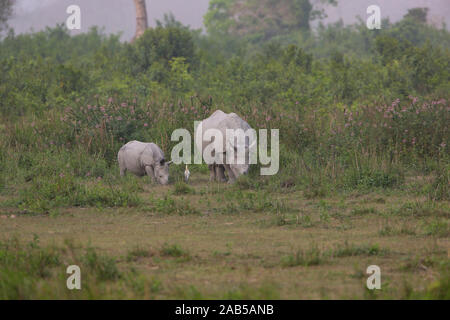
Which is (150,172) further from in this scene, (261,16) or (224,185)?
(261,16)

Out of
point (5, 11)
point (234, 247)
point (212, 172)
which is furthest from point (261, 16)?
point (234, 247)

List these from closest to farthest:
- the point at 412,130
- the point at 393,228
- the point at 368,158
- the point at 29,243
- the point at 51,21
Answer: the point at 29,243 → the point at 393,228 → the point at 368,158 → the point at 412,130 → the point at 51,21

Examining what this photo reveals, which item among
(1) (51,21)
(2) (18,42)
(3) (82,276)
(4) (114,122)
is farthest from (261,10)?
(3) (82,276)

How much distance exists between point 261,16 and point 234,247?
41.4 meters

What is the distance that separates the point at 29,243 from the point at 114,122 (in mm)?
6977

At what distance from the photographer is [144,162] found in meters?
11.9

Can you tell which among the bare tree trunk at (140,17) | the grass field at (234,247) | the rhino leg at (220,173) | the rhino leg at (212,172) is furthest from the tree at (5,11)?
the grass field at (234,247)

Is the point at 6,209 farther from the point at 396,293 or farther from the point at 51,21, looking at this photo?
the point at 51,21

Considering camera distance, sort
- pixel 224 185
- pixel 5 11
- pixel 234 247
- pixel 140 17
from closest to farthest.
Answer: pixel 234 247
pixel 224 185
pixel 140 17
pixel 5 11

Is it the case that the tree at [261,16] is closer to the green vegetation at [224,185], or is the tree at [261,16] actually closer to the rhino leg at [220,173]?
the green vegetation at [224,185]

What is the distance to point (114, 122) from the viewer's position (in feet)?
45.5

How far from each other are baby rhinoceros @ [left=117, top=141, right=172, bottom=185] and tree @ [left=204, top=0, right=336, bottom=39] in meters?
31.7

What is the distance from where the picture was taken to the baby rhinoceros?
11.8m

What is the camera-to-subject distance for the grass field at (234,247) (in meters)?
5.21
